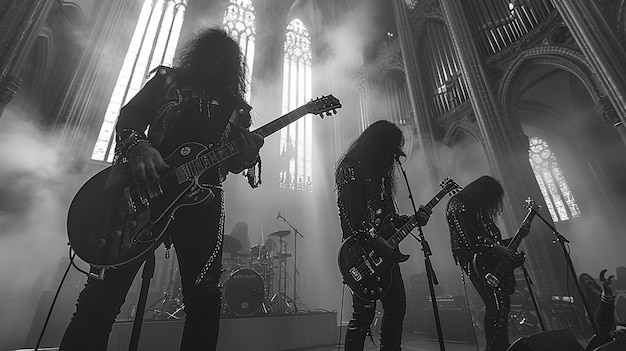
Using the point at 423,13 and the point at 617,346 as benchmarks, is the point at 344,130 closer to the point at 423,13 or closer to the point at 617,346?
the point at 423,13

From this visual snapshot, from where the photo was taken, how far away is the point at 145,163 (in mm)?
1194

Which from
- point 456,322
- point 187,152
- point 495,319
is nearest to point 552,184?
point 456,322

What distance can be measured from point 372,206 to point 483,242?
1495 mm

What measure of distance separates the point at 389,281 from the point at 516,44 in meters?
8.17

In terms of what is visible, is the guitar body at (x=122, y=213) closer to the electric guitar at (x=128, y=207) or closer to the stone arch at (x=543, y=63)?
the electric guitar at (x=128, y=207)

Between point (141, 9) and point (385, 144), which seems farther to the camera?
point (141, 9)

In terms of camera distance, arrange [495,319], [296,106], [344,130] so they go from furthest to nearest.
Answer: [344,130] < [296,106] < [495,319]

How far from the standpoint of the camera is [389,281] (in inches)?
72.6

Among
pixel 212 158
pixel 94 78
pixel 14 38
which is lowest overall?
pixel 212 158

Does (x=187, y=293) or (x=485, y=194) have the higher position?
(x=485, y=194)

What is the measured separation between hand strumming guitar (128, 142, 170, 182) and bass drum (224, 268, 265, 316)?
3673 millimetres

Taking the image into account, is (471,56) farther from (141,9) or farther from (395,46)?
(141,9)

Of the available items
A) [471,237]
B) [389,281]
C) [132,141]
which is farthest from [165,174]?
[471,237]

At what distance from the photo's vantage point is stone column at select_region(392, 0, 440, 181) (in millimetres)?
8891
